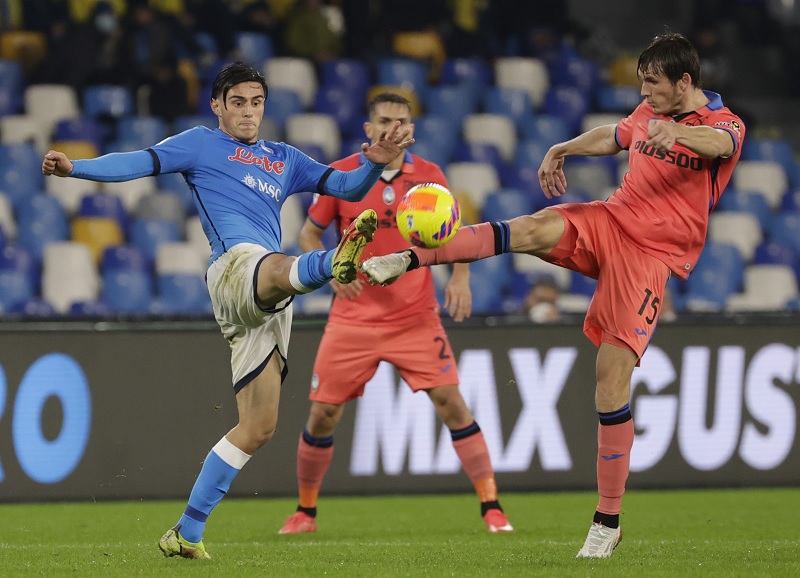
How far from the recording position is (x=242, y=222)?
5953 mm

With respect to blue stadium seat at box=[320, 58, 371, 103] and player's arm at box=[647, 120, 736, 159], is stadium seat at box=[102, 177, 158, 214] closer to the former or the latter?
blue stadium seat at box=[320, 58, 371, 103]

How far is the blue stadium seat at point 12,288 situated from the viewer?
11.0m

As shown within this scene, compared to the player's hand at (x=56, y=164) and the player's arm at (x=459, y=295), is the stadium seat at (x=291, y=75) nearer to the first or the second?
the player's arm at (x=459, y=295)

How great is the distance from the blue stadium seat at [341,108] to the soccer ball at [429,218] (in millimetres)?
7814

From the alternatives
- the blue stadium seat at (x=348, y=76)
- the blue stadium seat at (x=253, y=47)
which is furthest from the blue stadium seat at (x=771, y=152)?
the blue stadium seat at (x=253, y=47)

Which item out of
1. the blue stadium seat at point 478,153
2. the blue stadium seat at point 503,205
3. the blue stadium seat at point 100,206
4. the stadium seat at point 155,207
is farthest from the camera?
the blue stadium seat at point 478,153

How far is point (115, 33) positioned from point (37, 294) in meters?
3.19

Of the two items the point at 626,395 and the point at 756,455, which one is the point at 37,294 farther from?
the point at 626,395

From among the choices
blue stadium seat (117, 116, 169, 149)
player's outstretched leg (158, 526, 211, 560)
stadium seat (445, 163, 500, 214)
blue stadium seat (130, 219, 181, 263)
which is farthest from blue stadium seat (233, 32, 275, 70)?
player's outstretched leg (158, 526, 211, 560)

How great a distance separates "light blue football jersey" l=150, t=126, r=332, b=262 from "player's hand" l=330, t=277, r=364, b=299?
4.04ft

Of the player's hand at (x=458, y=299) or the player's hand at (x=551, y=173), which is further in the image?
the player's hand at (x=458, y=299)

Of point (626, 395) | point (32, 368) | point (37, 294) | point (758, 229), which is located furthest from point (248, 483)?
point (758, 229)

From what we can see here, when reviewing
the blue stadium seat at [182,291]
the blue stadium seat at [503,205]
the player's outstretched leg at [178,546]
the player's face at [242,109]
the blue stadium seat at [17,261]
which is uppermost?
the player's face at [242,109]

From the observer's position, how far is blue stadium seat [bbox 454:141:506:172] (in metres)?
13.3
